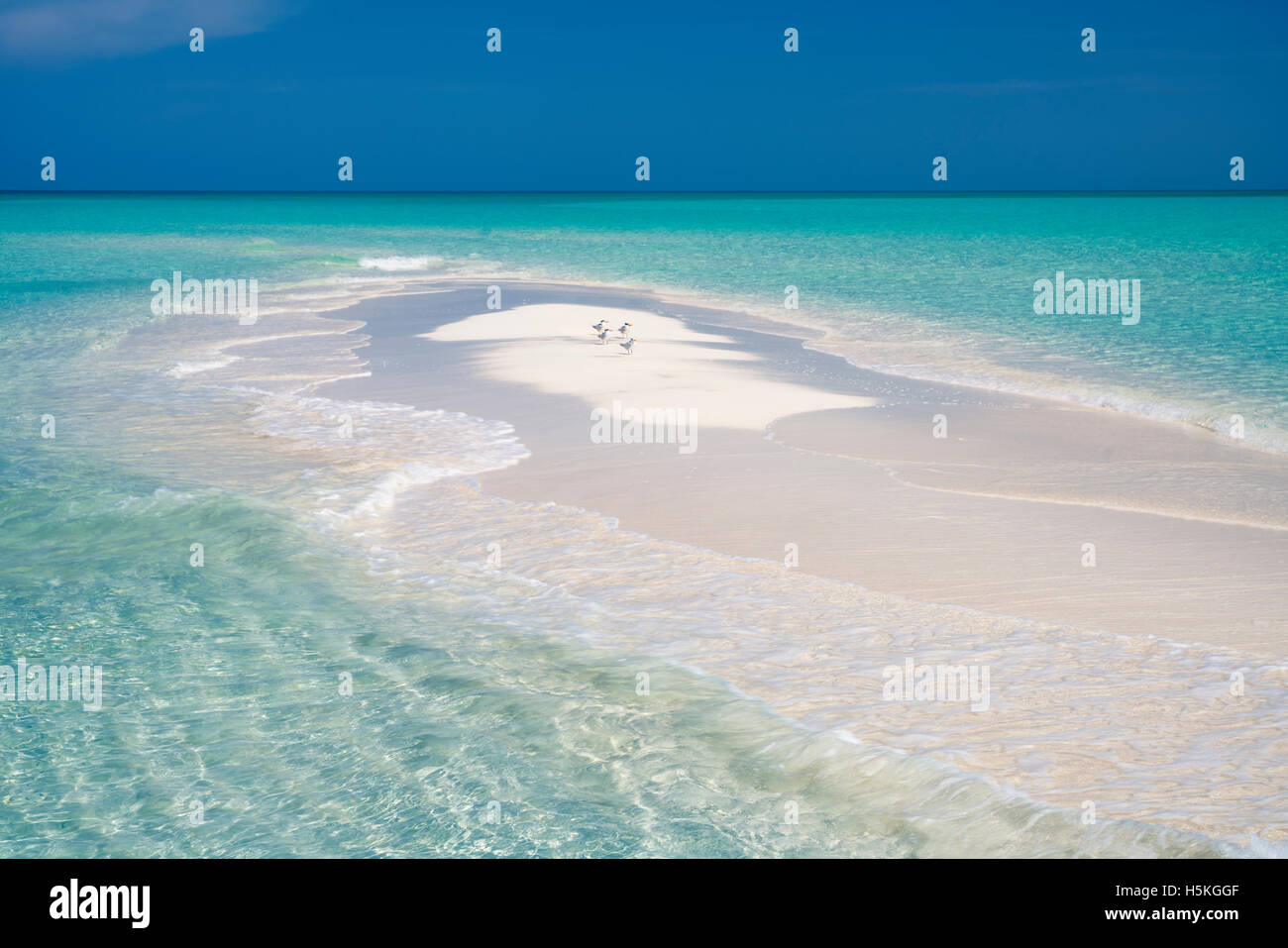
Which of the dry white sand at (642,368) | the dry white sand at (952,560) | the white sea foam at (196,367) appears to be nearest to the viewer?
the dry white sand at (952,560)

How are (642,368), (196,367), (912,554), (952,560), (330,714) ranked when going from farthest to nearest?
1. (196,367)
2. (642,368)
3. (912,554)
4. (952,560)
5. (330,714)

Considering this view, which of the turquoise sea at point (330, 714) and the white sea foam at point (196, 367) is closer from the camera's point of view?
the turquoise sea at point (330, 714)

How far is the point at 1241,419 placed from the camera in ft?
41.0

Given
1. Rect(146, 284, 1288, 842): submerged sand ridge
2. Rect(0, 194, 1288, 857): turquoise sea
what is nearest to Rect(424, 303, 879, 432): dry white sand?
Rect(146, 284, 1288, 842): submerged sand ridge

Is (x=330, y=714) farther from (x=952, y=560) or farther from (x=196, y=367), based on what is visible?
(x=196, y=367)

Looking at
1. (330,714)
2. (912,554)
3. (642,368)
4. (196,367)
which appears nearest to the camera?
(330,714)

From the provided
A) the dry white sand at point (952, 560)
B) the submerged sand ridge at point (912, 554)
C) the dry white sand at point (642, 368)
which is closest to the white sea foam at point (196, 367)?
the submerged sand ridge at point (912, 554)

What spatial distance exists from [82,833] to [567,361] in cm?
1180

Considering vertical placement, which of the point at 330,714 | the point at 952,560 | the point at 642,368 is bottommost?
the point at 330,714

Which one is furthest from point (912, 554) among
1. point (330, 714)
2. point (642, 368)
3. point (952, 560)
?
point (642, 368)

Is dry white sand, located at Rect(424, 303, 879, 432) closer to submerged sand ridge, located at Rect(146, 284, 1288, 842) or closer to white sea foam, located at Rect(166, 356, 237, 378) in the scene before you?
submerged sand ridge, located at Rect(146, 284, 1288, 842)

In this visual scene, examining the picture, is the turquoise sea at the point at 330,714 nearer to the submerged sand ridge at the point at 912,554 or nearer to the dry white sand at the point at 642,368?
the submerged sand ridge at the point at 912,554

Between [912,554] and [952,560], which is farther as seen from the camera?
[912,554]
